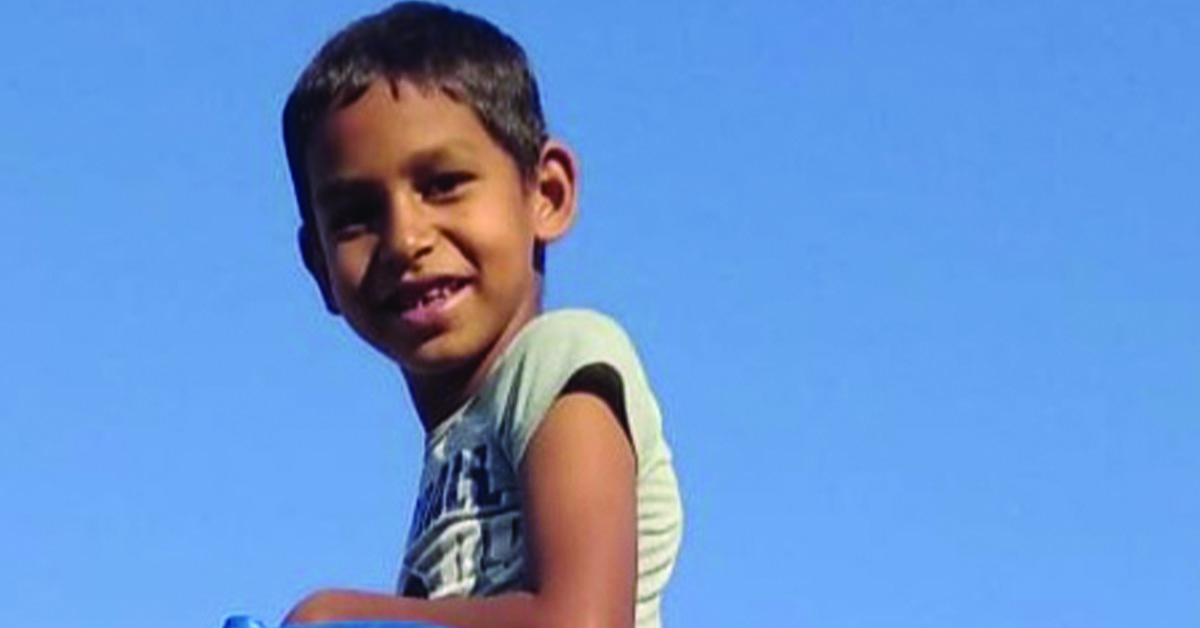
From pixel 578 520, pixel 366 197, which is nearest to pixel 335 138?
pixel 366 197

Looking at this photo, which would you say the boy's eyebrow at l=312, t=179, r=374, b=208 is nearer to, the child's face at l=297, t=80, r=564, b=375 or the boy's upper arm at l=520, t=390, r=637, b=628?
the child's face at l=297, t=80, r=564, b=375

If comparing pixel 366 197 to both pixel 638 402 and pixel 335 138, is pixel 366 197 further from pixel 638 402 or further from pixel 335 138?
pixel 638 402

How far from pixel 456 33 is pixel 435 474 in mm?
745

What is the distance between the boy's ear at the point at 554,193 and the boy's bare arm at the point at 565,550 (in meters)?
0.53

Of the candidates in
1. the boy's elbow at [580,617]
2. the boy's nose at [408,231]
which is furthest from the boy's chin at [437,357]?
the boy's elbow at [580,617]

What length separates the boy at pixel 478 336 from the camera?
348cm

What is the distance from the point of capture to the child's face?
381cm

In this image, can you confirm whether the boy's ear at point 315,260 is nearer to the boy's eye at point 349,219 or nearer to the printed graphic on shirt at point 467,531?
the boy's eye at point 349,219

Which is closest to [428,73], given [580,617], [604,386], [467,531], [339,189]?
[339,189]

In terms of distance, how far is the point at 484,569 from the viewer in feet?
11.9

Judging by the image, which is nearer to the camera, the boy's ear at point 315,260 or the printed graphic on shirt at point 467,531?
the printed graphic on shirt at point 467,531

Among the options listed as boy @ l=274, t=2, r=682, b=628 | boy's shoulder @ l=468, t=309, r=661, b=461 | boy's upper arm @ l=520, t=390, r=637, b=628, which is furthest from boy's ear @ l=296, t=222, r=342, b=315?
boy's upper arm @ l=520, t=390, r=637, b=628

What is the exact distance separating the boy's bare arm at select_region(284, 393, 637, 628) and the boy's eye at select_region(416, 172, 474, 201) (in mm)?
400

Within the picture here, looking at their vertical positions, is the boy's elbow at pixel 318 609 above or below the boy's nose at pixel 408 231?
below
